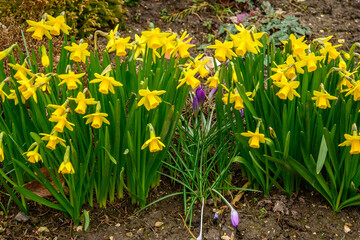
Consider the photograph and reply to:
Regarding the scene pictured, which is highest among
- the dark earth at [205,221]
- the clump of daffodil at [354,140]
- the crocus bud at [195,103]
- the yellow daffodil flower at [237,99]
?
the yellow daffodil flower at [237,99]

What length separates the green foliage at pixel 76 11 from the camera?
3.65 meters

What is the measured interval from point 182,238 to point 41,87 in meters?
0.97

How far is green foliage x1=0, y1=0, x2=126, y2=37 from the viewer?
12.0 feet

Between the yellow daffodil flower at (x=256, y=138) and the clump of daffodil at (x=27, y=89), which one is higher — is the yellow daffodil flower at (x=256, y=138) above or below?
below

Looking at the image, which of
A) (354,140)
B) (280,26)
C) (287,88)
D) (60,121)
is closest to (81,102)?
(60,121)

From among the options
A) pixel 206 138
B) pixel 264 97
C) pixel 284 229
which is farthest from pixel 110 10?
pixel 284 229

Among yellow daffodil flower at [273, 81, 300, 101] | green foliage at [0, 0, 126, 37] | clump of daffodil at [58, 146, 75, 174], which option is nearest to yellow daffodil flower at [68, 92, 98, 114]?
clump of daffodil at [58, 146, 75, 174]

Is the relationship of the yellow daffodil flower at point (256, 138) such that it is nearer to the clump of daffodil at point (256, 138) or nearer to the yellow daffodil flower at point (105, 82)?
the clump of daffodil at point (256, 138)

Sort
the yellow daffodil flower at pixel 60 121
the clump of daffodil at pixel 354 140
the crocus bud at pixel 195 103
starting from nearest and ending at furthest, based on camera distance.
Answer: the yellow daffodil flower at pixel 60 121 < the clump of daffodil at pixel 354 140 < the crocus bud at pixel 195 103

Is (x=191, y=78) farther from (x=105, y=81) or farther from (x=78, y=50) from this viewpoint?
(x=78, y=50)

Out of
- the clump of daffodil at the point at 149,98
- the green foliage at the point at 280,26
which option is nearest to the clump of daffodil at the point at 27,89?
the clump of daffodil at the point at 149,98

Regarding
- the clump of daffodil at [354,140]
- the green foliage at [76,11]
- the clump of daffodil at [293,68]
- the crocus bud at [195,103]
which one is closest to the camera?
the clump of daffodil at [354,140]

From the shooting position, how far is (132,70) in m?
2.13

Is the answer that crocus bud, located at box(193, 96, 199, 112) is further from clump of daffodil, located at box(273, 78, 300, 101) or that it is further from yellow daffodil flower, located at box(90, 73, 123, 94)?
yellow daffodil flower, located at box(90, 73, 123, 94)
